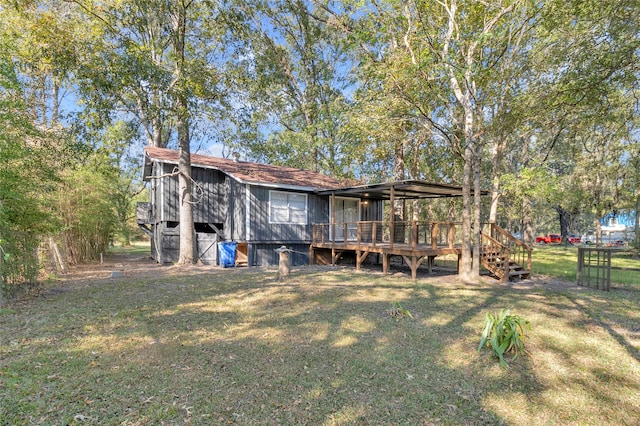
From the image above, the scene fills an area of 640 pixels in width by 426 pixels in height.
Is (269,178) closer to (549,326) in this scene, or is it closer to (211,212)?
(211,212)

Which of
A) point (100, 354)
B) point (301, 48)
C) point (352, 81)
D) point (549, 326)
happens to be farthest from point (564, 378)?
point (301, 48)

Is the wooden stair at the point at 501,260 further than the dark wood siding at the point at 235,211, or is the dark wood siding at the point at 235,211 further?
the dark wood siding at the point at 235,211

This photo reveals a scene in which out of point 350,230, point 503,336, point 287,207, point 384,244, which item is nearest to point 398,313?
point 503,336

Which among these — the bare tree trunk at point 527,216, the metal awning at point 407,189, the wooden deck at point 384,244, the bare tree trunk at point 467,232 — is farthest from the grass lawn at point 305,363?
the bare tree trunk at point 527,216

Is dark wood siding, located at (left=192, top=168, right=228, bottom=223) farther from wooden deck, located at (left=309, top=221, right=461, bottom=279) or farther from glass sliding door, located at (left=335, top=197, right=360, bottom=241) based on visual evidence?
glass sliding door, located at (left=335, top=197, right=360, bottom=241)

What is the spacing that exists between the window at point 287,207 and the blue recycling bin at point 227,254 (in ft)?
6.00

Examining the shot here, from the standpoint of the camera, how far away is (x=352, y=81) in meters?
21.3

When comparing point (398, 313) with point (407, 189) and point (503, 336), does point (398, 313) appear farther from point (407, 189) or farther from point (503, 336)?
point (407, 189)

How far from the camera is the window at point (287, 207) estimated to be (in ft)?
42.8

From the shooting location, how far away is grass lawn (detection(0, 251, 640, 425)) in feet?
9.58

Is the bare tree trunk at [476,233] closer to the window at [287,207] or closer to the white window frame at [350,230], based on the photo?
the white window frame at [350,230]

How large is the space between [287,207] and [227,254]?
3.09 metres

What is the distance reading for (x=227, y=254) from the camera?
12.2 m

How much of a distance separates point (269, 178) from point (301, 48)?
13.1 metres
